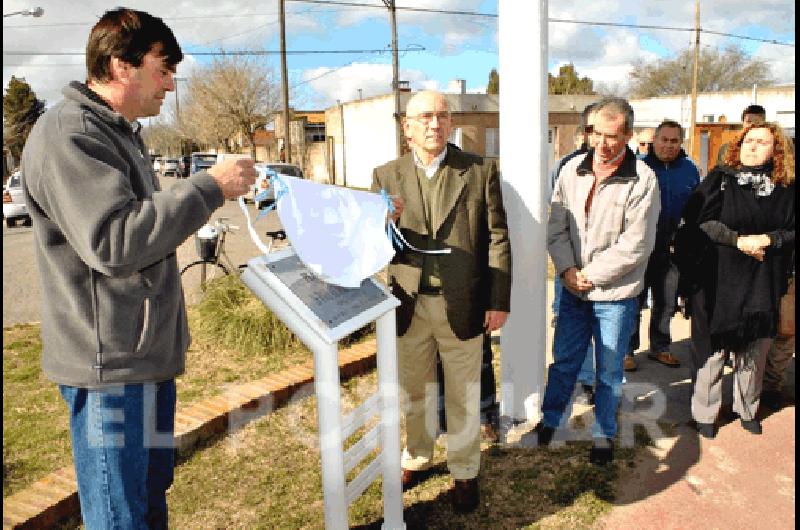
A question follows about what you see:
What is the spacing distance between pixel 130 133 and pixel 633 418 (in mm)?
3484

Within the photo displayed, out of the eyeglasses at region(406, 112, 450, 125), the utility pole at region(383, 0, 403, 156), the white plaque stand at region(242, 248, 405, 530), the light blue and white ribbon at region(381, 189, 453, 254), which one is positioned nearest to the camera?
the white plaque stand at region(242, 248, 405, 530)

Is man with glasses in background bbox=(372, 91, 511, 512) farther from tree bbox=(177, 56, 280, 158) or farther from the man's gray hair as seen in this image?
tree bbox=(177, 56, 280, 158)

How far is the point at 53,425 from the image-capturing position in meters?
4.16

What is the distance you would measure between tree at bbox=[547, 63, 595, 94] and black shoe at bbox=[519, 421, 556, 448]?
5813 cm

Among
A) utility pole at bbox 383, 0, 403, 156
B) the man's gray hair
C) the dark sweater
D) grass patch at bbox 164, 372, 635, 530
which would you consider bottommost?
grass patch at bbox 164, 372, 635, 530

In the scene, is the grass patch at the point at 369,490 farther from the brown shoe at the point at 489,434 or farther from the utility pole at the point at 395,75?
the utility pole at the point at 395,75

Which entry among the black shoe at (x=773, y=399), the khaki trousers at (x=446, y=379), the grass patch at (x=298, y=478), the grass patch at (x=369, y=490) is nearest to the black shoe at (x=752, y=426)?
the black shoe at (x=773, y=399)

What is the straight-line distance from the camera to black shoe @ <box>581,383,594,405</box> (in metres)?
4.35

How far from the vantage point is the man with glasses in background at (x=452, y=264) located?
3033 mm

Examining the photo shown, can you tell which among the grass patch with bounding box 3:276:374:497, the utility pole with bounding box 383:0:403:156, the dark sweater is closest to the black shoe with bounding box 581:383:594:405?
the dark sweater

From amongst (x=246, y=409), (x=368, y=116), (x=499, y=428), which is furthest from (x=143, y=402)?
(x=368, y=116)

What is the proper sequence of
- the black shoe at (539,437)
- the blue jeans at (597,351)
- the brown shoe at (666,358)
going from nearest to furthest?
the blue jeans at (597,351) < the black shoe at (539,437) < the brown shoe at (666,358)

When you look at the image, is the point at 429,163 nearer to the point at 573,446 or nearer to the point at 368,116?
the point at 573,446

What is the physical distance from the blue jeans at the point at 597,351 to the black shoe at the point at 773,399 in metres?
Answer: 1.35
